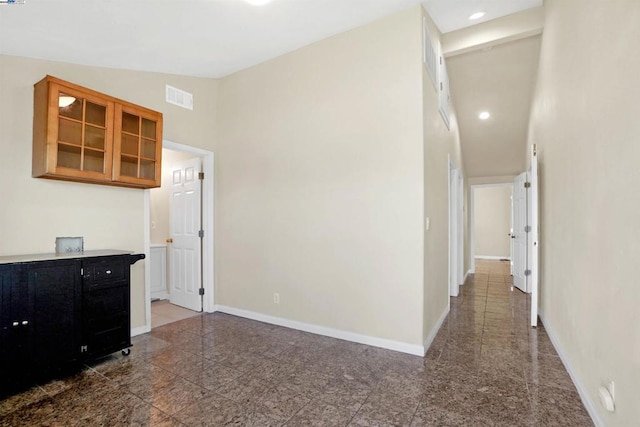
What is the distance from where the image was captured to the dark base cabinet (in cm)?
210

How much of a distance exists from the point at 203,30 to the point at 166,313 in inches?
134

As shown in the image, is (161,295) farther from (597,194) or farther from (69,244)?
(597,194)

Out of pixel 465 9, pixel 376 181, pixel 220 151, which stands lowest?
pixel 376 181

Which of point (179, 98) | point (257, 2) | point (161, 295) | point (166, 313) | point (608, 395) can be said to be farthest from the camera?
point (161, 295)

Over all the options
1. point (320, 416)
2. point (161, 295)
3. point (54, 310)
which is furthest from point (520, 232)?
point (54, 310)

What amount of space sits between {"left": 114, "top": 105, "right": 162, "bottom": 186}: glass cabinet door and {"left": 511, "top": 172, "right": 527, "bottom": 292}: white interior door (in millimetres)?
5515

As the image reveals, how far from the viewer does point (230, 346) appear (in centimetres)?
298

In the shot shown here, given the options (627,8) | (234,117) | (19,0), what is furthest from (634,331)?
(234,117)

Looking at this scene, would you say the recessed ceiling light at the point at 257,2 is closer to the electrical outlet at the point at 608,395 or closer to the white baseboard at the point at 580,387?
the electrical outlet at the point at 608,395

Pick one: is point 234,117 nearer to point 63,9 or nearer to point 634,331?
point 63,9

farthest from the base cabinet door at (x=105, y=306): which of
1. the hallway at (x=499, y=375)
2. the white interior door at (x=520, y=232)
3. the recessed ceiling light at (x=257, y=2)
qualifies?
the white interior door at (x=520, y=232)

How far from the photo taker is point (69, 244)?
278 cm

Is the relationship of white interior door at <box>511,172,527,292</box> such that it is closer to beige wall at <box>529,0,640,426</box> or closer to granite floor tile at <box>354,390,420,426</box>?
beige wall at <box>529,0,640,426</box>

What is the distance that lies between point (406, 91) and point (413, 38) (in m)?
0.48
